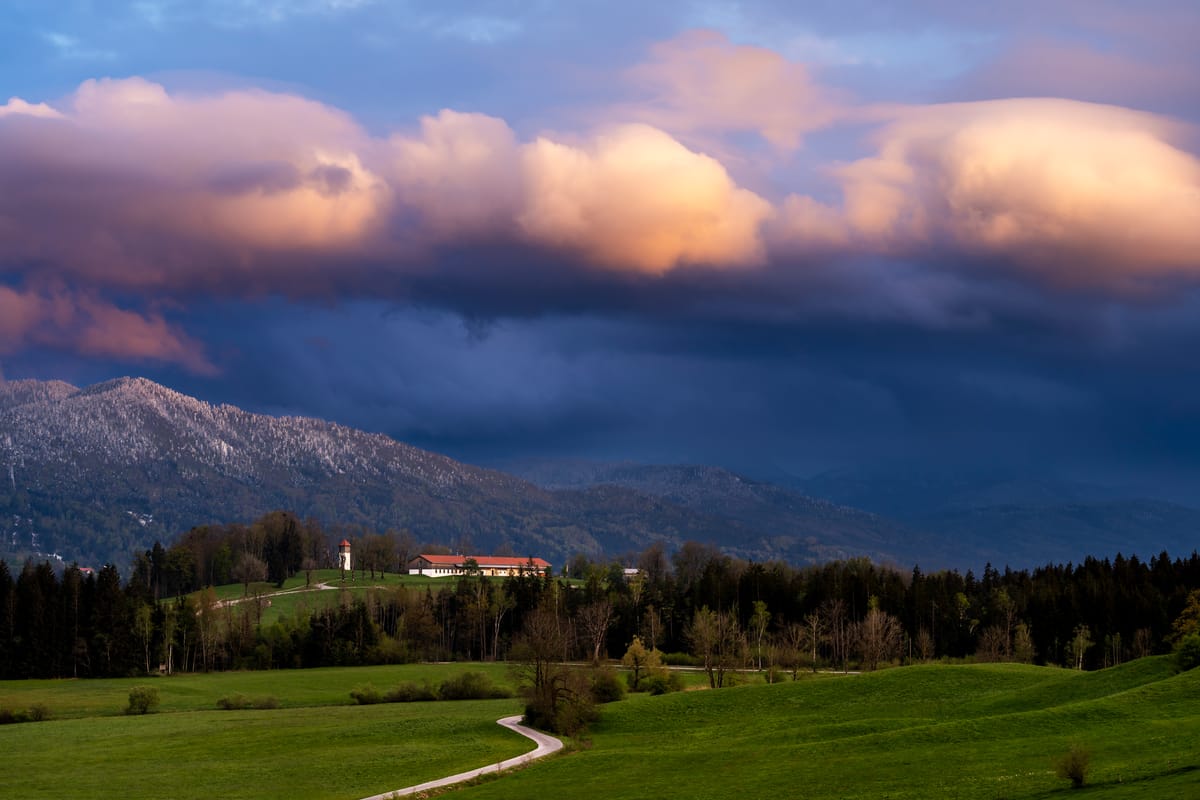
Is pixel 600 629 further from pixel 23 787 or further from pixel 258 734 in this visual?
pixel 23 787

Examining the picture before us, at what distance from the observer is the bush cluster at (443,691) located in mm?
151000

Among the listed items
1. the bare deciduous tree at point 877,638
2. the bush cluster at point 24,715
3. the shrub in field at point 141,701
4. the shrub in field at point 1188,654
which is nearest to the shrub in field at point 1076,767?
the shrub in field at point 1188,654

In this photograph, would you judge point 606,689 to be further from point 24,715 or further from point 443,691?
point 24,715

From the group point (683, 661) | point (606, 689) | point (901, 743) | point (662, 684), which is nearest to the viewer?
point (901, 743)

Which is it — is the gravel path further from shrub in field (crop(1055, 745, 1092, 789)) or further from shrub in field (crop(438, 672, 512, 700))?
shrub in field (crop(1055, 745, 1092, 789))

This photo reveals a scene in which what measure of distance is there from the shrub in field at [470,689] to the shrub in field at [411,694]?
1440 mm

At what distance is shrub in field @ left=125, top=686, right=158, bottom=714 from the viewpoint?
14100 centimetres

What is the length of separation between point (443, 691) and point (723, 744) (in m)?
70.0

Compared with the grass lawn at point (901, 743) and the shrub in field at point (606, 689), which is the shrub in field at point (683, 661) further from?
the grass lawn at point (901, 743)

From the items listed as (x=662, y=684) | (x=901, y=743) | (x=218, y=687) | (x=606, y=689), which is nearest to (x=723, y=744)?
(x=901, y=743)

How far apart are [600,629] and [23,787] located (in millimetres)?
108490

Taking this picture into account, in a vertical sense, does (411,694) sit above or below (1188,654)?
below

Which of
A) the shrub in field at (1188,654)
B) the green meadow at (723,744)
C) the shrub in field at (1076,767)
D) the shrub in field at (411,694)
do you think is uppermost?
the shrub in field at (1188,654)

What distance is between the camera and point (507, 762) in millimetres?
94750
